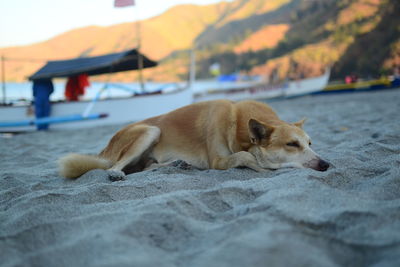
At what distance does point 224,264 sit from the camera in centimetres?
124

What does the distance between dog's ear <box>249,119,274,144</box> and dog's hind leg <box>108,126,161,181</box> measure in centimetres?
107

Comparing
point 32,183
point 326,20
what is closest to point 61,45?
point 326,20

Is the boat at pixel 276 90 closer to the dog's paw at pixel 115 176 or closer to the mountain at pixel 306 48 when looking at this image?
the mountain at pixel 306 48

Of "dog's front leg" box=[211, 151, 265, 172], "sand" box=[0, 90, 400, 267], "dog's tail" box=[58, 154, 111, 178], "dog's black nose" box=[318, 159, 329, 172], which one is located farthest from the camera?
"dog's tail" box=[58, 154, 111, 178]

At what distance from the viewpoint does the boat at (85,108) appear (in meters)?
10.3

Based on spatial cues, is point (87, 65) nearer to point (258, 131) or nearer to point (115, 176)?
point (115, 176)

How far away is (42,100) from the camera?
10.5 metres

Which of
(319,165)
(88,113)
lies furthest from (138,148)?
(88,113)

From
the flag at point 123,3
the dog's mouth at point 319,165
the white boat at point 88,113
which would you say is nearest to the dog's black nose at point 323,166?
the dog's mouth at point 319,165

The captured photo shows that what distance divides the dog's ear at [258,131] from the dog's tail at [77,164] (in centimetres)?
150

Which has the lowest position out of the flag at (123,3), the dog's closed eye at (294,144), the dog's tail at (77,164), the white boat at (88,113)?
the white boat at (88,113)

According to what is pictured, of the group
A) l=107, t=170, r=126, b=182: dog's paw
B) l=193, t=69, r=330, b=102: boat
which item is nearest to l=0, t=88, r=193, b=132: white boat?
l=107, t=170, r=126, b=182: dog's paw

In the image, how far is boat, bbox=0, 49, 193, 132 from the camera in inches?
407

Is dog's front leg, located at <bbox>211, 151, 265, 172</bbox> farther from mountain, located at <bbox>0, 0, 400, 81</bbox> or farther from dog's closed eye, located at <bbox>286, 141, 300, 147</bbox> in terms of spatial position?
mountain, located at <bbox>0, 0, 400, 81</bbox>
